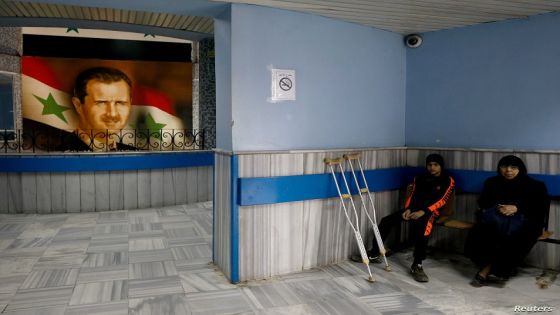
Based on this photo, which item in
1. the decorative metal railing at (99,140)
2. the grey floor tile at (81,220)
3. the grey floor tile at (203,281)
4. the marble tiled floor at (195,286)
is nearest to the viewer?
the marble tiled floor at (195,286)

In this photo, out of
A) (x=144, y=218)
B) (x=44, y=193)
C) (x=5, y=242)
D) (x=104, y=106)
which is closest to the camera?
(x=5, y=242)

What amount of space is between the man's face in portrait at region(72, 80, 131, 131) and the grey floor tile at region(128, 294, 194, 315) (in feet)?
15.2

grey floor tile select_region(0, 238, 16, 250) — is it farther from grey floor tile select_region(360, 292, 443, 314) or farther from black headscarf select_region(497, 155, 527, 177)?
black headscarf select_region(497, 155, 527, 177)

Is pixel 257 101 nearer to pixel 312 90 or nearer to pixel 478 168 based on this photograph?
pixel 312 90

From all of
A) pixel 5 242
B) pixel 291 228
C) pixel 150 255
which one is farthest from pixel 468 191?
pixel 5 242

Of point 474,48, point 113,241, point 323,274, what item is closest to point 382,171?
point 323,274

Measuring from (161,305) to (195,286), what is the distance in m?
0.47

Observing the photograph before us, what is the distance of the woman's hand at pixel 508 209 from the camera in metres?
3.83

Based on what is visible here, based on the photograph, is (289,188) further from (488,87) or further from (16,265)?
(16,265)

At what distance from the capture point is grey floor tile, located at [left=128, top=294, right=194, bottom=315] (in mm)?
3213

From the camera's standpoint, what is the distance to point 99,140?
7230 millimetres

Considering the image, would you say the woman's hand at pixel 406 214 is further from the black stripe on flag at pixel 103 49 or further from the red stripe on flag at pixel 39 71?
the red stripe on flag at pixel 39 71

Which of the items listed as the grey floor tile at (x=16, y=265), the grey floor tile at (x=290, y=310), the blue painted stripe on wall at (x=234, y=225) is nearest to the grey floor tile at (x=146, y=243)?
the grey floor tile at (x=16, y=265)

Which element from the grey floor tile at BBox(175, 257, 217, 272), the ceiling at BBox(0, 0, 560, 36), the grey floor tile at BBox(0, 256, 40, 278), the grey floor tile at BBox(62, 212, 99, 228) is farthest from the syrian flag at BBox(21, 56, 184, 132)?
the grey floor tile at BBox(175, 257, 217, 272)
